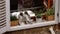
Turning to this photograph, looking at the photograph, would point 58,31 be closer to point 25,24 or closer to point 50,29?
point 50,29

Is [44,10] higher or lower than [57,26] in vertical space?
higher

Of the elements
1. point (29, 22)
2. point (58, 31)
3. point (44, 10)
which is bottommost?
point (58, 31)

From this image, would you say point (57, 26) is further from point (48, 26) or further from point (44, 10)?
point (44, 10)

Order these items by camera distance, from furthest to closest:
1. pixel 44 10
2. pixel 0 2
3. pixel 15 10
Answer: pixel 44 10 < pixel 15 10 < pixel 0 2

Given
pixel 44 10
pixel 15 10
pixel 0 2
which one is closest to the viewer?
pixel 0 2

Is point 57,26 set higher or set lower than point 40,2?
lower

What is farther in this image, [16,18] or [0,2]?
[16,18]

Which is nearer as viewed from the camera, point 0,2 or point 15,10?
point 0,2

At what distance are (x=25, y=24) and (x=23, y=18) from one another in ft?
0.28

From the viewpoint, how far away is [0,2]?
1814 millimetres

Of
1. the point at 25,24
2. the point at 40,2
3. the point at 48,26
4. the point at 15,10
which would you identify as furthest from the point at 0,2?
the point at 48,26

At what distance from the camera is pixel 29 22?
7.10 feet

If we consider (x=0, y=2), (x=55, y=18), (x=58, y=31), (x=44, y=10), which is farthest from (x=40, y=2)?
(x=0, y=2)

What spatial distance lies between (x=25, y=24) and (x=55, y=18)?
434 mm
